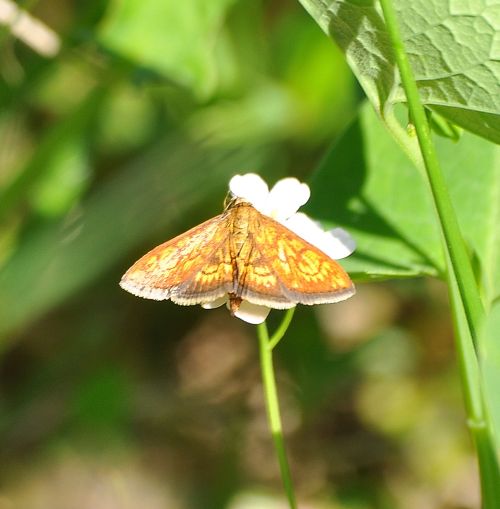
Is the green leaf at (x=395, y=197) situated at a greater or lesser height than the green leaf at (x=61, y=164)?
greater

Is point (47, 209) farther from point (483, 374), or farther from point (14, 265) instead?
point (483, 374)

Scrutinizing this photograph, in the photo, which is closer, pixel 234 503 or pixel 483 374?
pixel 483 374

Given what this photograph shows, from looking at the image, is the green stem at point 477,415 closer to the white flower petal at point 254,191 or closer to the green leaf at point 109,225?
the white flower petal at point 254,191

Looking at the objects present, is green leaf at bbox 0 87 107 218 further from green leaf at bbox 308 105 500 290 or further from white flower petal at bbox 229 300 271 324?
white flower petal at bbox 229 300 271 324

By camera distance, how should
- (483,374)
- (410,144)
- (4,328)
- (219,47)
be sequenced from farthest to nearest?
(219,47) → (4,328) → (410,144) → (483,374)

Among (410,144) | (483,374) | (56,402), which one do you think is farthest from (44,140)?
(483,374)

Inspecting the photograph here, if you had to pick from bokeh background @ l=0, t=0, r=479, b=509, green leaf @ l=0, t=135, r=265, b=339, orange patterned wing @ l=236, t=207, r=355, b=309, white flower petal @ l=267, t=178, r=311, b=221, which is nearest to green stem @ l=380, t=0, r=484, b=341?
orange patterned wing @ l=236, t=207, r=355, b=309

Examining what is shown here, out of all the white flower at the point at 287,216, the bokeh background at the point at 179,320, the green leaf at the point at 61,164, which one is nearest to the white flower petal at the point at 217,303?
the white flower at the point at 287,216

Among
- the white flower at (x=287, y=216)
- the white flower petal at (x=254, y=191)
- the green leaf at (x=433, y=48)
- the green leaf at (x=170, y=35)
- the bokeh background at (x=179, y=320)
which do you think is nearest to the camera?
the green leaf at (x=433, y=48)
